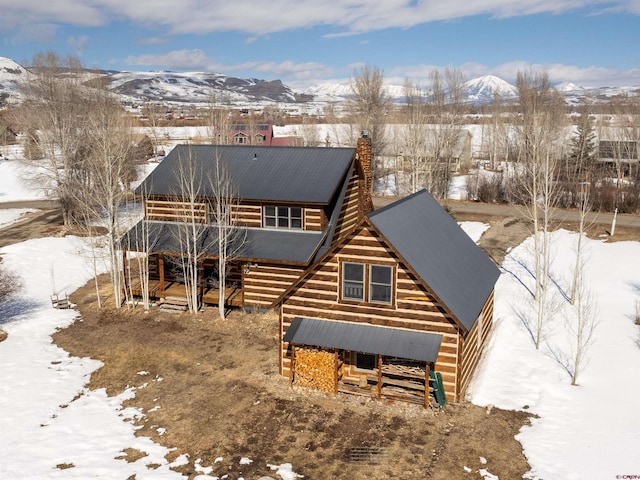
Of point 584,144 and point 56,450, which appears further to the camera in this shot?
point 584,144

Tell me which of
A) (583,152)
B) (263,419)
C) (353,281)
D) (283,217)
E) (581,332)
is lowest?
(263,419)

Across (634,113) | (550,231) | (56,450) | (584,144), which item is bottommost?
(56,450)

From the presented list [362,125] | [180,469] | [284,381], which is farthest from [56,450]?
[362,125]

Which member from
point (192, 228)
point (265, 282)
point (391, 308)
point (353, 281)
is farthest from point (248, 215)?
→ point (391, 308)

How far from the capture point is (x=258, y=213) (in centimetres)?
2758

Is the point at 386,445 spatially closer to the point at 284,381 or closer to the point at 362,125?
the point at 284,381

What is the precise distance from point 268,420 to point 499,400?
7.70 metres

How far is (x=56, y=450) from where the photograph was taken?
15203mm

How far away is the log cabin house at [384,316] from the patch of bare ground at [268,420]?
899mm

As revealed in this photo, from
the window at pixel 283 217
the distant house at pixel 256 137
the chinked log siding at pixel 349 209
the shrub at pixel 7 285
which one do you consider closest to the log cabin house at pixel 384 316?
the window at pixel 283 217

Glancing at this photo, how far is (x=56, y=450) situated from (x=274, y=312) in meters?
12.4

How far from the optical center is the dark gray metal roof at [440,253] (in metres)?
16.9

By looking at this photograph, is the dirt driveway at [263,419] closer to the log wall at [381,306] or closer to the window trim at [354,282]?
the log wall at [381,306]

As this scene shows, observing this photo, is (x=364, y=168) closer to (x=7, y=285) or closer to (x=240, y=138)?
(x=7, y=285)
